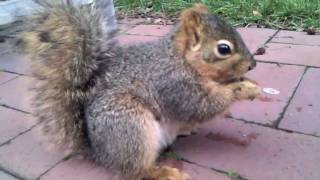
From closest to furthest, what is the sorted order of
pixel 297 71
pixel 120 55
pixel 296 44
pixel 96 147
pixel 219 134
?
pixel 96 147 < pixel 120 55 < pixel 219 134 < pixel 297 71 < pixel 296 44

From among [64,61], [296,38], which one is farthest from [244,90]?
[296,38]

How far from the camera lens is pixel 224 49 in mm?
1385

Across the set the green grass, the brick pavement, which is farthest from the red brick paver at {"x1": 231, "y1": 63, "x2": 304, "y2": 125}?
the green grass

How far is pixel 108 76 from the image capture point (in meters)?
1.36

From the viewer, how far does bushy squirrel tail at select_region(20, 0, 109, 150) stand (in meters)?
1.33

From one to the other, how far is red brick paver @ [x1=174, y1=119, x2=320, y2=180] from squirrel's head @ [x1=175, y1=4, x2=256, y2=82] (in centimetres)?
27

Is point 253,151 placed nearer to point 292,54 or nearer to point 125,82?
point 125,82

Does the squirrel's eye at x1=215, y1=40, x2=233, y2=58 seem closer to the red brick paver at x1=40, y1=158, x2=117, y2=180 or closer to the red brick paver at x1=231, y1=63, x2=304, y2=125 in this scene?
the red brick paver at x1=231, y1=63, x2=304, y2=125

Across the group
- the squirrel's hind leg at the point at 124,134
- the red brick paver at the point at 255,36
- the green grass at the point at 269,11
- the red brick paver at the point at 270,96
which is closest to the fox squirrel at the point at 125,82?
the squirrel's hind leg at the point at 124,134

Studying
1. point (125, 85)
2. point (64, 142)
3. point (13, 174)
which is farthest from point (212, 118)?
point (13, 174)

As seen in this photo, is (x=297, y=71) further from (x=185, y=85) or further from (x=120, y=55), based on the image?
(x=120, y=55)

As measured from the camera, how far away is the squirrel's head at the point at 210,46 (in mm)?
1385

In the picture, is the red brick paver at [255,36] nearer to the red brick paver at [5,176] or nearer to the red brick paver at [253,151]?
the red brick paver at [253,151]

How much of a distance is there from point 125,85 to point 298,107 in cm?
73
